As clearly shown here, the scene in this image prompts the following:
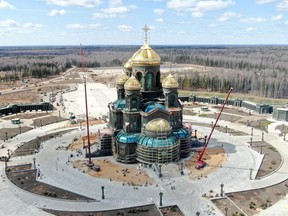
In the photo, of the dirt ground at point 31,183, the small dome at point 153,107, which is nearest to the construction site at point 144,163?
the small dome at point 153,107

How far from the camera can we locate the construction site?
44500 mm

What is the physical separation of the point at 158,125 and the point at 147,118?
309cm

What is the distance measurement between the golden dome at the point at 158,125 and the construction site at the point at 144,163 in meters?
0.19

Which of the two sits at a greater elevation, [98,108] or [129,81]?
[129,81]

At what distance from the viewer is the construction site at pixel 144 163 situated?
44500 mm

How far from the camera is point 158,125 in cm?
5641

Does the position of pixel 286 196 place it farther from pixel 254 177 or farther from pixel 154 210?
pixel 154 210

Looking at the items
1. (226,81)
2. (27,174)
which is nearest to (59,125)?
(27,174)

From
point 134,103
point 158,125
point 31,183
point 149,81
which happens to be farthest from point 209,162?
point 31,183

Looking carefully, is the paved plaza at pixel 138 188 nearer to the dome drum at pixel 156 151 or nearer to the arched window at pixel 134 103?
the dome drum at pixel 156 151

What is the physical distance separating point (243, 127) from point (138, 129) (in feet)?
117

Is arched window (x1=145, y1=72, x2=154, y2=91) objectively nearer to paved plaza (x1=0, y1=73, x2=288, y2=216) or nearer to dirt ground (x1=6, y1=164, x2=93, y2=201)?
paved plaza (x1=0, y1=73, x2=288, y2=216)

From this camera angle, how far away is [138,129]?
60.4 metres

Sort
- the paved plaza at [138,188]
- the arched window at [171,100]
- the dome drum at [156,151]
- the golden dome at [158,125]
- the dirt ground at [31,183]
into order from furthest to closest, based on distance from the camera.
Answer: the arched window at [171,100] < the golden dome at [158,125] < the dome drum at [156,151] < the dirt ground at [31,183] < the paved plaza at [138,188]
